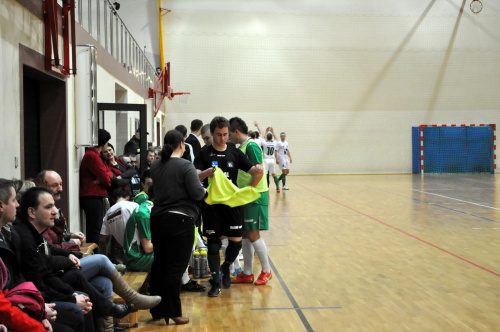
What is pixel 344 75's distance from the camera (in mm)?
24562

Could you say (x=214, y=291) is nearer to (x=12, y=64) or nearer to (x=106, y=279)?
(x=106, y=279)

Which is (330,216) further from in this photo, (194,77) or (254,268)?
(194,77)

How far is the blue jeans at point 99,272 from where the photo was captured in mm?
4195

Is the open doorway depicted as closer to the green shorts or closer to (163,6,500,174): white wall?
the green shorts

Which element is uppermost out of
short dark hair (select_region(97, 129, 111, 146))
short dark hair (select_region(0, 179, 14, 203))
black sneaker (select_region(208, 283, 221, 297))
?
short dark hair (select_region(97, 129, 111, 146))

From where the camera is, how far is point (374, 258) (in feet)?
24.1

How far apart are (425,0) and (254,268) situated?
21370mm

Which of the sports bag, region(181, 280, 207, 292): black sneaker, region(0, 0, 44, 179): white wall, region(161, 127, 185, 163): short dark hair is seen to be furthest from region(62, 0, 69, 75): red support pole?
the sports bag

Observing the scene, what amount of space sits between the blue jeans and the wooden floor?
0.57 meters

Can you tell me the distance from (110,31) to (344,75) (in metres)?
14.8

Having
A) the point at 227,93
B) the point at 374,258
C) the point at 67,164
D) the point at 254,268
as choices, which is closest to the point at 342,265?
the point at 374,258

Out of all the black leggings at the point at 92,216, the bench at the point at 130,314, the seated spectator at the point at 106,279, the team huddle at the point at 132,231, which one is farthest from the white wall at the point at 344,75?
the seated spectator at the point at 106,279

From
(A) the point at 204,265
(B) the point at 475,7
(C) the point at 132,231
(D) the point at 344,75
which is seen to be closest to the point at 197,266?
(A) the point at 204,265

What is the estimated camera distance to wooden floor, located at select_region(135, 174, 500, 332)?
15.5 ft
